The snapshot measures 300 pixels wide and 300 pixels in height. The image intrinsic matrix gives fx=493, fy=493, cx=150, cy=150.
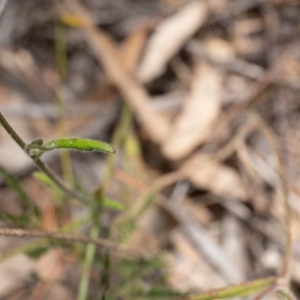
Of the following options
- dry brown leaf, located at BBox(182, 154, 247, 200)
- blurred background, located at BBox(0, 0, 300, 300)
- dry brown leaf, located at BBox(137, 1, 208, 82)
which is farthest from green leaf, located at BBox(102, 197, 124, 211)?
dry brown leaf, located at BBox(137, 1, 208, 82)

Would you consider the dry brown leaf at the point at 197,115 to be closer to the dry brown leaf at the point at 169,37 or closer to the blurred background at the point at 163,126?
the blurred background at the point at 163,126

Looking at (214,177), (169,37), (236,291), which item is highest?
(169,37)

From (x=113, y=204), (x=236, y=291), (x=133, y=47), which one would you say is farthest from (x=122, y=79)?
(x=236, y=291)

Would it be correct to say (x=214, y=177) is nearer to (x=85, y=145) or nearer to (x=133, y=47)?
(x=133, y=47)

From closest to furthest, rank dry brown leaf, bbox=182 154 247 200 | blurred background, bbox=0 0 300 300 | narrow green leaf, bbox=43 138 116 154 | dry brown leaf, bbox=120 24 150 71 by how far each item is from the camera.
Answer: narrow green leaf, bbox=43 138 116 154, blurred background, bbox=0 0 300 300, dry brown leaf, bbox=182 154 247 200, dry brown leaf, bbox=120 24 150 71

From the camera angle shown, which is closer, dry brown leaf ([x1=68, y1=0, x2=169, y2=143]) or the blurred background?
the blurred background

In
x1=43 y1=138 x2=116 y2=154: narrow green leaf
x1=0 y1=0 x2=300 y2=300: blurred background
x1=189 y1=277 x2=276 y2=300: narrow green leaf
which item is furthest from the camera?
x1=0 y1=0 x2=300 y2=300: blurred background

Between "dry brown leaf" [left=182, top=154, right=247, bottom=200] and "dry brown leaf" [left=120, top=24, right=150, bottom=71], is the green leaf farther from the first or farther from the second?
"dry brown leaf" [left=120, top=24, right=150, bottom=71]
